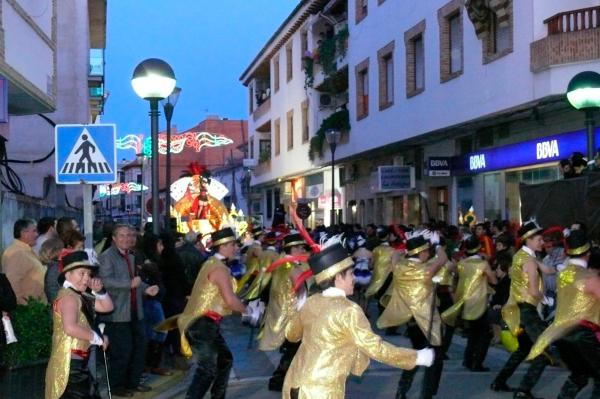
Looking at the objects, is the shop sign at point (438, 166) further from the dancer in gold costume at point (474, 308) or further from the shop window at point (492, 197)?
the dancer in gold costume at point (474, 308)

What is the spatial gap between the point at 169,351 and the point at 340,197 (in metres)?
24.9

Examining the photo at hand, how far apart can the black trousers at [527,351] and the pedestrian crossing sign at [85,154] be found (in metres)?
4.26

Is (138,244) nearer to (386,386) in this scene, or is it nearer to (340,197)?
(386,386)

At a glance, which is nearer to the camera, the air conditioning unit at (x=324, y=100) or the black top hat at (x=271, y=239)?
the black top hat at (x=271, y=239)

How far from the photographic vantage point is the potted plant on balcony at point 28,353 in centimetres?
820

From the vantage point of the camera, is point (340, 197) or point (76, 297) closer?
point (76, 297)

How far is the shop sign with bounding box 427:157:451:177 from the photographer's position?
79.7 ft

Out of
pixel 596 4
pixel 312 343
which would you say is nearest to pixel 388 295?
pixel 312 343

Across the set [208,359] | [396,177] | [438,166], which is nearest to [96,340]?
[208,359]

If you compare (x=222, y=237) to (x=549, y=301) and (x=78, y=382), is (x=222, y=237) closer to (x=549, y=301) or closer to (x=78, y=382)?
(x=78, y=382)

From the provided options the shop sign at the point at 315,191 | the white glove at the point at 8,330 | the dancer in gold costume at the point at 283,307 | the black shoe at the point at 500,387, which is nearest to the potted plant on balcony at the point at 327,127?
the shop sign at the point at 315,191

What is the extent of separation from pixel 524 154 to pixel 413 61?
21.2 ft

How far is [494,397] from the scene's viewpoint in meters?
9.61

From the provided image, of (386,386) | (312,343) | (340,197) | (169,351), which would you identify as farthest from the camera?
(340,197)
